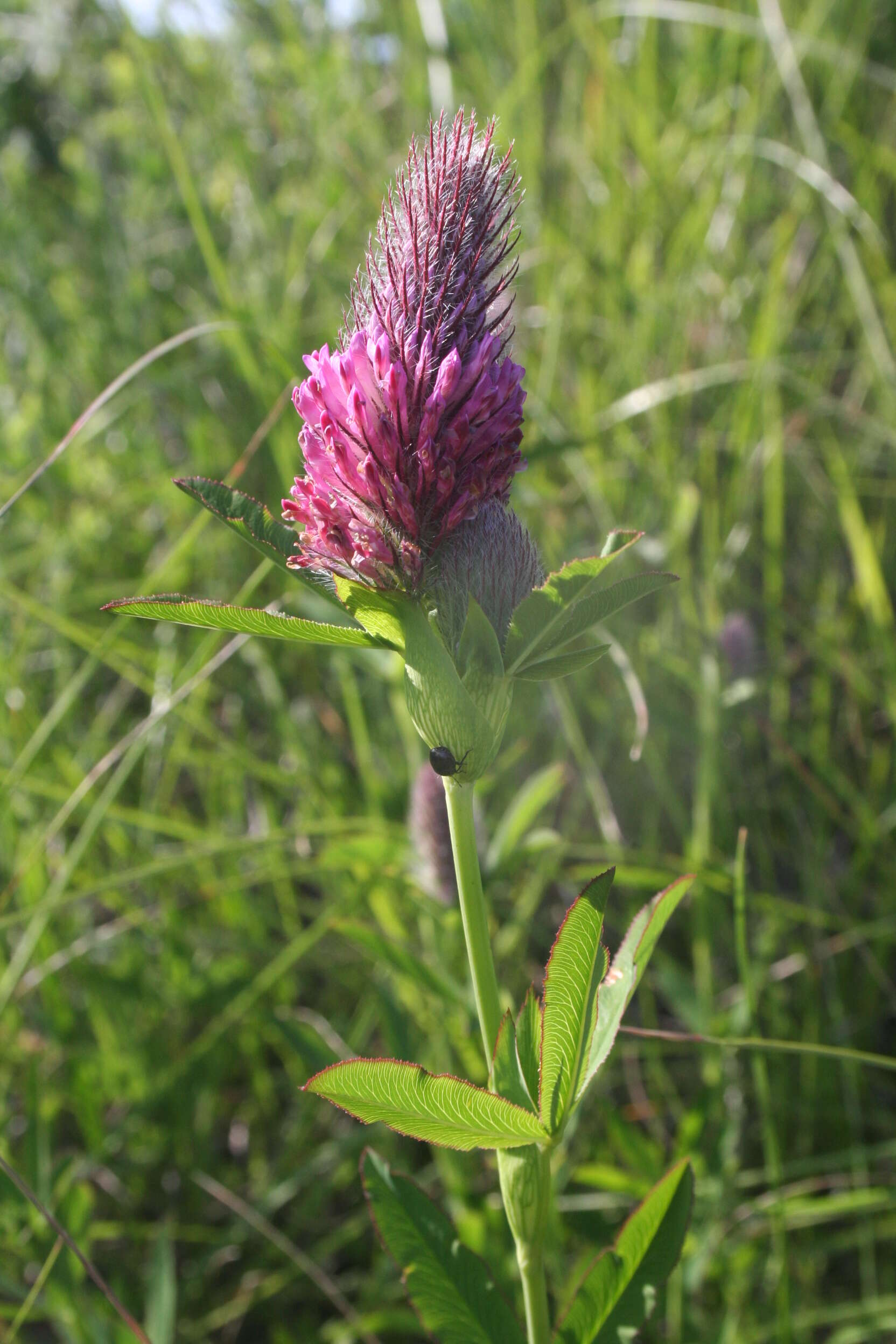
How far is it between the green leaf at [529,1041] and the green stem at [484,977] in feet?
0.10

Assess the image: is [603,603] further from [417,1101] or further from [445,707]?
[417,1101]

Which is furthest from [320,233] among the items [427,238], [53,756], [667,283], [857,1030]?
[857,1030]

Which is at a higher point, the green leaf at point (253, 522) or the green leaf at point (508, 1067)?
the green leaf at point (253, 522)

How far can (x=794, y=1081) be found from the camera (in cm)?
170

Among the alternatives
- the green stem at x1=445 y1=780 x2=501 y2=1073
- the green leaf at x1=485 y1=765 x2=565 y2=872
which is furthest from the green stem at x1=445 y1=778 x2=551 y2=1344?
the green leaf at x1=485 y1=765 x2=565 y2=872

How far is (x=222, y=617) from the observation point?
708mm

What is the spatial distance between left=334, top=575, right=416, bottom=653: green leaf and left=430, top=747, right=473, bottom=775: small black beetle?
0.09 m

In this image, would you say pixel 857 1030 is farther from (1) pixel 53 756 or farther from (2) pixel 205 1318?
(1) pixel 53 756

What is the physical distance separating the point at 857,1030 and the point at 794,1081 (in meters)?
0.14

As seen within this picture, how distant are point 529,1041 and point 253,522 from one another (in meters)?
0.46

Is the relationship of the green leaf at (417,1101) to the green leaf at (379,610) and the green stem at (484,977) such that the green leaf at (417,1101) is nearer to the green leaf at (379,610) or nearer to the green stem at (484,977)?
the green stem at (484,977)

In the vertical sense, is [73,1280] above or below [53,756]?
below

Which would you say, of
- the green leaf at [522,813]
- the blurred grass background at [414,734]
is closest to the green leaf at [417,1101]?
the blurred grass background at [414,734]

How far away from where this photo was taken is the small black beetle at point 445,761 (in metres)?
0.70
